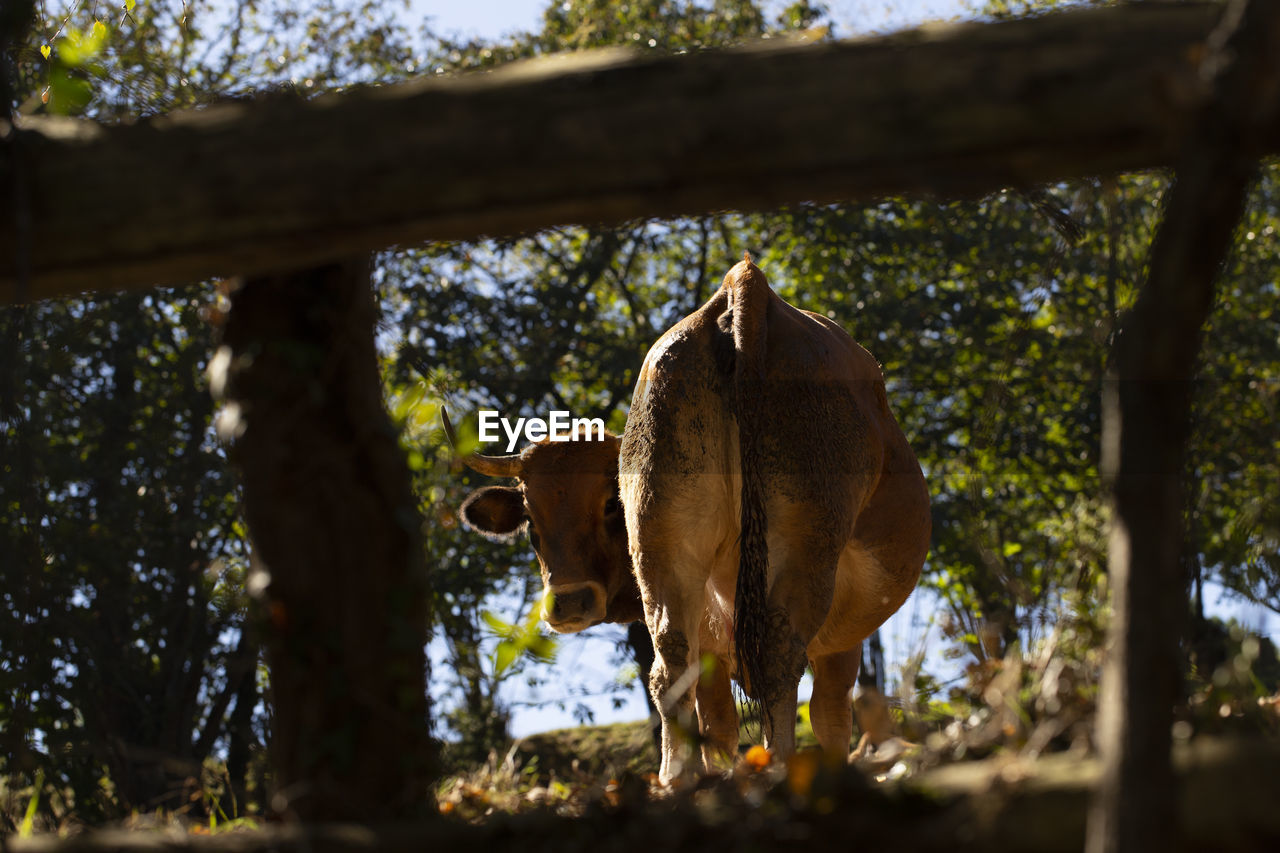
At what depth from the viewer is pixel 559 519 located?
6.73 meters

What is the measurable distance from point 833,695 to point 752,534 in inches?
87.5

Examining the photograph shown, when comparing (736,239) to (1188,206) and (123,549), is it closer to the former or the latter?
(123,549)

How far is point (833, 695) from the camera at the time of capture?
682 cm

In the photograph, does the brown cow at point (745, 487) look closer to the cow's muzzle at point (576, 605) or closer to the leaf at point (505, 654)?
the cow's muzzle at point (576, 605)

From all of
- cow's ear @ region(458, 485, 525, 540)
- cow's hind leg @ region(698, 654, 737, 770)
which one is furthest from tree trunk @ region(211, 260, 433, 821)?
cow's ear @ region(458, 485, 525, 540)

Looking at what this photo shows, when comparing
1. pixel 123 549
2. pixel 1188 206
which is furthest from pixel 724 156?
pixel 123 549

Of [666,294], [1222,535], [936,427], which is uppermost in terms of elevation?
[666,294]

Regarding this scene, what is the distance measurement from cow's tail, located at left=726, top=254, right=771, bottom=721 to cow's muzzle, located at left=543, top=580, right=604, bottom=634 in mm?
1732

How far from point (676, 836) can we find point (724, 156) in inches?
55.4

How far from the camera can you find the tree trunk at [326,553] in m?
2.82

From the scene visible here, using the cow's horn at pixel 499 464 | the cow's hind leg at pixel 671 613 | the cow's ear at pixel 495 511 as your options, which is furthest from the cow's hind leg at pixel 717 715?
the cow's ear at pixel 495 511

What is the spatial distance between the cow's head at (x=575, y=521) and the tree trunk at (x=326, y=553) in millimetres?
3689

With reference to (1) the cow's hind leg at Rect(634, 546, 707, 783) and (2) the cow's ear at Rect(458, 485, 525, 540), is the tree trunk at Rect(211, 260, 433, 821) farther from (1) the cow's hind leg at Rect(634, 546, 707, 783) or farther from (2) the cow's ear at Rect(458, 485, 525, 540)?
(2) the cow's ear at Rect(458, 485, 525, 540)

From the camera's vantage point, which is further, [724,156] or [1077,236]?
[1077,236]
